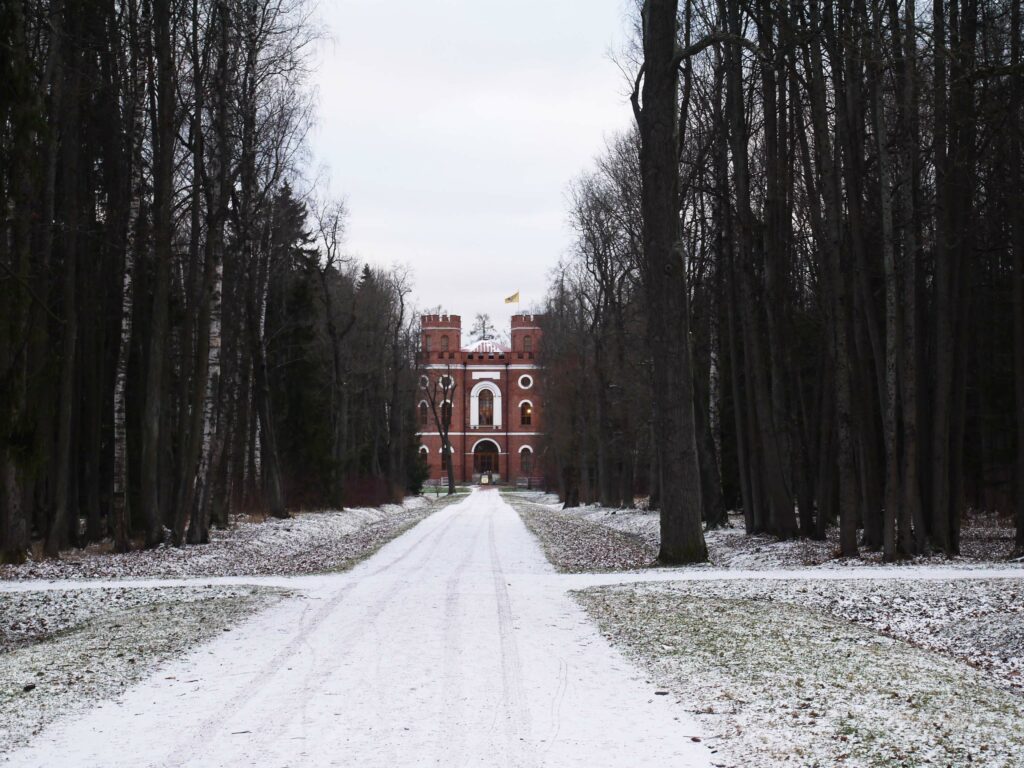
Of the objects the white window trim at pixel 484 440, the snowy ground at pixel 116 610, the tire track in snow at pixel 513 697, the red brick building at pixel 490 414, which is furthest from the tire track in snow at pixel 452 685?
the white window trim at pixel 484 440

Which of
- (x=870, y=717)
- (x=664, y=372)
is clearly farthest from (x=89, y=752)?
(x=664, y=372)

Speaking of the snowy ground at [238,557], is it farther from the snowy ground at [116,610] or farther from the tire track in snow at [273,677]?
the tire track in snow at [273,677]

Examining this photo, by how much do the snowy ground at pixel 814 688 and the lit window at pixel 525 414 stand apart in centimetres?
8981

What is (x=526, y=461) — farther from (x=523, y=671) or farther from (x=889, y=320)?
(x=523, y=671)

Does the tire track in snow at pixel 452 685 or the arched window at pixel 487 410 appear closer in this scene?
the tire track in snow at pixel 452 685

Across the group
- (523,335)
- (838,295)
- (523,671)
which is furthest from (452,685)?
(523,335)

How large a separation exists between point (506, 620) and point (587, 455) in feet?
117

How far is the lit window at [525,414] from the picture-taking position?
101062 millimetres

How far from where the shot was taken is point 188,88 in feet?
67.9

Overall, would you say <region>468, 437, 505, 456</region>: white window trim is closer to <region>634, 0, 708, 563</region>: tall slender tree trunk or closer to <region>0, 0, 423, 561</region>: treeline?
<region>0, 0, 423, 561</region>: treeline

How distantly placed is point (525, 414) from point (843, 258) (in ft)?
274

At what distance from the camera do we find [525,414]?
10144cm

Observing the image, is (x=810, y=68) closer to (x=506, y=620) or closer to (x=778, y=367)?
(x=778, y=367)

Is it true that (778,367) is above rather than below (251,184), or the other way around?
below
